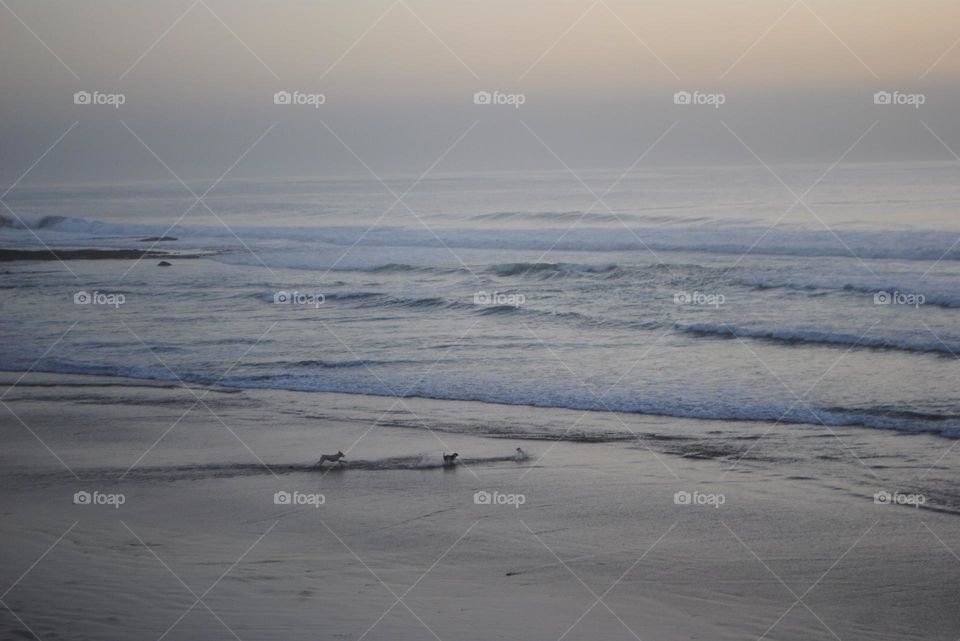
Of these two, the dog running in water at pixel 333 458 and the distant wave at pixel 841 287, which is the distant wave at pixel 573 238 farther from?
the dog running in water at pixel 333 458

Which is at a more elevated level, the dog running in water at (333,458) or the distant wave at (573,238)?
the distant wave at (573,238)

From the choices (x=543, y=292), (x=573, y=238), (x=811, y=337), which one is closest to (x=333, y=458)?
(x=811, y=337)

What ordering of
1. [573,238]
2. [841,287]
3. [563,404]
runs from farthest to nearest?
1. [573,238]
2. [841,287]
3. [563,404]

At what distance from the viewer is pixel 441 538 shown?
241 inches

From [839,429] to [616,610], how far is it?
4.05m

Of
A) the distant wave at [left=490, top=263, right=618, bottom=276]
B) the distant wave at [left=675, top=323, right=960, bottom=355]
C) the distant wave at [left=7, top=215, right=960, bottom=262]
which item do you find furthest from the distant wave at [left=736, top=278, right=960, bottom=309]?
the distant wave at [left=490, top=263, right=618, bottom=276]

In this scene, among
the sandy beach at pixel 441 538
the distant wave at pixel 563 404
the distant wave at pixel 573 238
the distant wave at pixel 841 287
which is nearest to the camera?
the sandy beach at pixel 441 538

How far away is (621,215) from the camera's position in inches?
937

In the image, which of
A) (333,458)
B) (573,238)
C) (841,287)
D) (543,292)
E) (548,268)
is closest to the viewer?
(333,458)

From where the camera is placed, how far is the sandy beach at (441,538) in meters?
5.02

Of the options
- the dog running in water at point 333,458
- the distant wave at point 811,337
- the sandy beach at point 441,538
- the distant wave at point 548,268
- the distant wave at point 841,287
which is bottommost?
the sandy beach at point 441,538

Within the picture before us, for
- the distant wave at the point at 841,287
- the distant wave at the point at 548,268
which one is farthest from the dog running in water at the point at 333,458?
the distant wave at the point at 548,268

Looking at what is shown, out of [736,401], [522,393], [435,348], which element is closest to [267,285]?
[435,348]

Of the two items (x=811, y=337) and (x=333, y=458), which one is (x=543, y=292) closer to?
(x=811, y=337)
